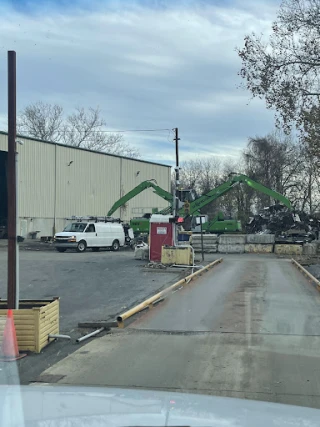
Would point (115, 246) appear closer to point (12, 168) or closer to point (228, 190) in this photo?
point (228, 190)

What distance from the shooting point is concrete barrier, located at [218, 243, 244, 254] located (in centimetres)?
3189

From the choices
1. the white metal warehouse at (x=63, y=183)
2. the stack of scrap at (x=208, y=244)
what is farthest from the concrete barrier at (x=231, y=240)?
the white metal warehouse at (x=63, y=183)

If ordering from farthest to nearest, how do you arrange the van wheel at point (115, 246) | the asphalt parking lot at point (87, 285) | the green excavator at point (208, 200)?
the van wheel at point (115, 246) < the green excavator at point (208, 200) < the asphalt parking lot at point (87, 285)

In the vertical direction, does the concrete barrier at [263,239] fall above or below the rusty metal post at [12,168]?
below

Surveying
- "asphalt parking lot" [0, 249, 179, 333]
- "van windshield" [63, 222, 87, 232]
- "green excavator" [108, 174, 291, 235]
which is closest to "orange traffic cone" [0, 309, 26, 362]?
"asphalt parking lot" [0, 249, 179, 333]

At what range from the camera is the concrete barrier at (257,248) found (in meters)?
31.9

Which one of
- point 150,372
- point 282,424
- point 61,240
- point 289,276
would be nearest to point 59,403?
point 282,424

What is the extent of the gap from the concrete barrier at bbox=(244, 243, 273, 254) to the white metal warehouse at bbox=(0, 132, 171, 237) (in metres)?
18.6

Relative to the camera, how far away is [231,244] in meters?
32.0

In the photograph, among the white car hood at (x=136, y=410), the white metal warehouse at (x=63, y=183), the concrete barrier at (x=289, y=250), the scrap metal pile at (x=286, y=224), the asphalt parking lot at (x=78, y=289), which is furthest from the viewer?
the white metal warehouse at (x=63, y=183)

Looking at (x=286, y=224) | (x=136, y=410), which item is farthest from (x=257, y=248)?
(x=136, y=410)

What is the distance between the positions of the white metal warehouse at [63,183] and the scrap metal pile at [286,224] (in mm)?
15088

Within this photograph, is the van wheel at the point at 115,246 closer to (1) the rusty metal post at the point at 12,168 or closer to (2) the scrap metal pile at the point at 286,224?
(2) the scrap metal pile at the point at 286,224

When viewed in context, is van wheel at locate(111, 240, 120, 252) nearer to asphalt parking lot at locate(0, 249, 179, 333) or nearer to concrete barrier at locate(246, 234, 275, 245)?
concrete barrier at locate(246, 234, 275, 245)
